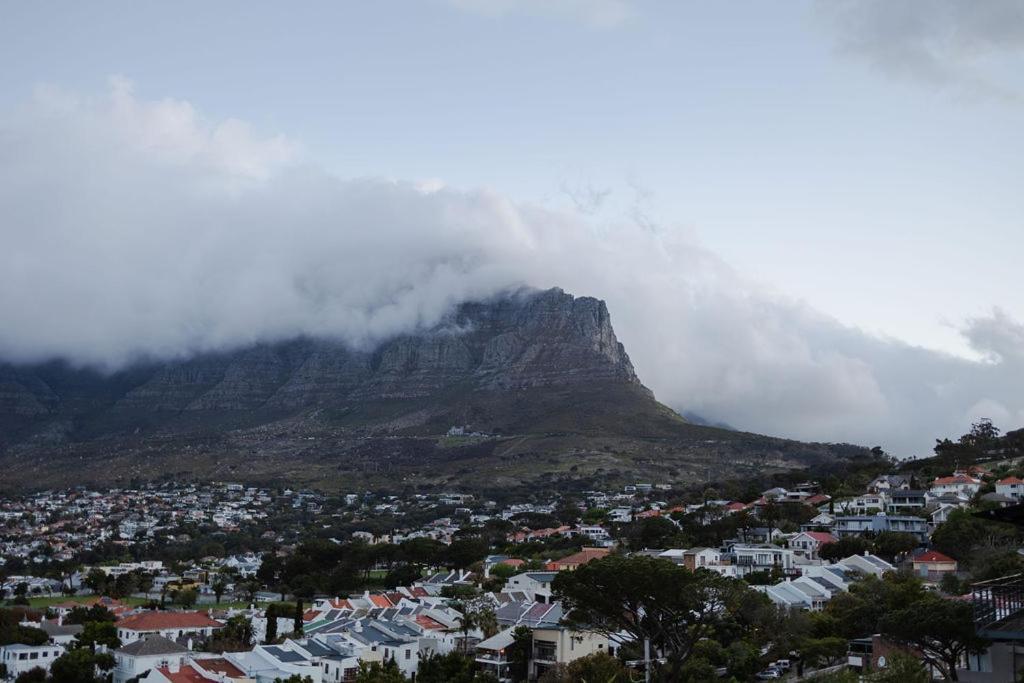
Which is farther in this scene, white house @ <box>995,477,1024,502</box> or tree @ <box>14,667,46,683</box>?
white house @ <box>995,477,1024,502</box>

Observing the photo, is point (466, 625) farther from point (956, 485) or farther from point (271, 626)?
point (956, 485)

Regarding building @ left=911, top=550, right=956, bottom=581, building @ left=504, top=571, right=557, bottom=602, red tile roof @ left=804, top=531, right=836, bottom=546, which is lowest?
building @ left=504, top=571, right=557, bottom=602

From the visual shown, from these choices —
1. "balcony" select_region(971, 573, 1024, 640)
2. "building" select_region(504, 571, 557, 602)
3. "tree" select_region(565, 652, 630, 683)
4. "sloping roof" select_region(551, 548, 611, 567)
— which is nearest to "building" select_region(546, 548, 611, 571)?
"sloping roof" select_region(551, 548, 611, 567)

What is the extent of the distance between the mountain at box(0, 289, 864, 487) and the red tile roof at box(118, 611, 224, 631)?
68.6 m

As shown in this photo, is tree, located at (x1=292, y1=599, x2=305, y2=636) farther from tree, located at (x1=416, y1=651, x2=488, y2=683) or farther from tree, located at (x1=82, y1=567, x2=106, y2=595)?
tree, located at (x1=82, y1=567, x2=106, y2=595)

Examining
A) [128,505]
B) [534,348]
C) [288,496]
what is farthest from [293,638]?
[534,348]

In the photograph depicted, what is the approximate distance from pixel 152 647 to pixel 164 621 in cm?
656

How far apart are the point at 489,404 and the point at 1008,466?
3277 inches

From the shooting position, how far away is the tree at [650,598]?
33.7m

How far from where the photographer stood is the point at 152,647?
44.6 metres

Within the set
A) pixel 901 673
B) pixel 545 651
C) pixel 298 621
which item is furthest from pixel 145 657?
pixel 901 673

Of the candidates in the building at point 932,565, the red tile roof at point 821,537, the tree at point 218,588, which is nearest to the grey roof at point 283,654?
the tree at point 218,588

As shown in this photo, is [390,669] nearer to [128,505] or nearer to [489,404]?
[128,505]

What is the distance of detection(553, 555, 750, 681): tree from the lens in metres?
33.7
